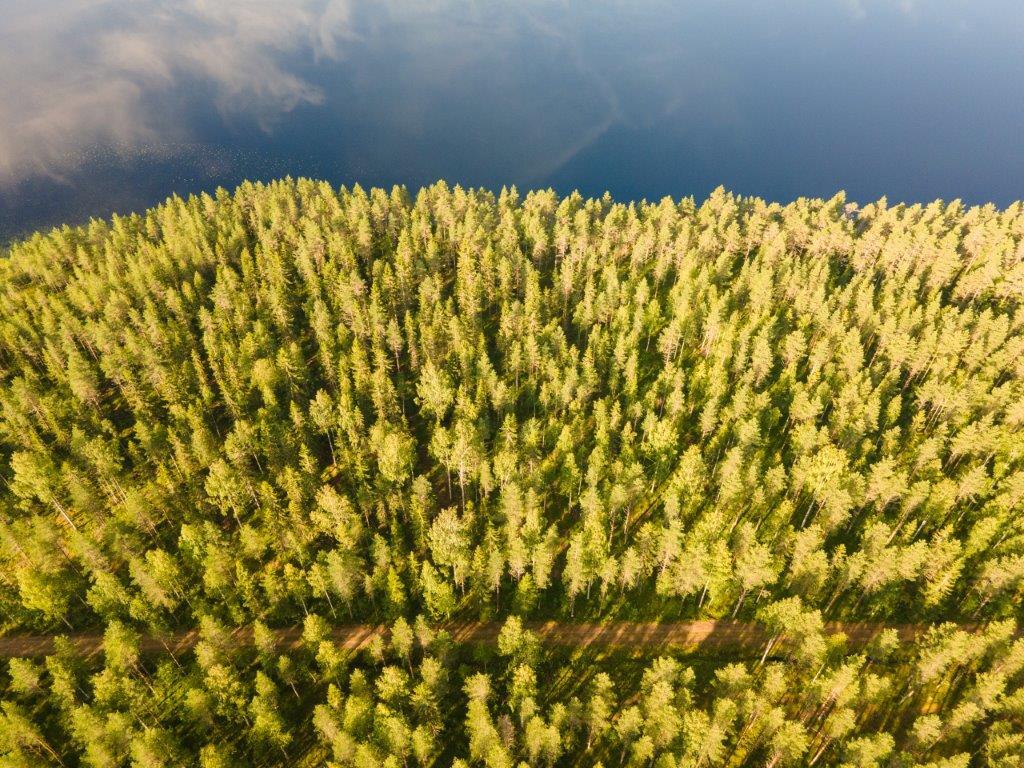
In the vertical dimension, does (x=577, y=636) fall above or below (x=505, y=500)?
below

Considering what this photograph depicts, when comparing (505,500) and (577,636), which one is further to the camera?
(505,500)

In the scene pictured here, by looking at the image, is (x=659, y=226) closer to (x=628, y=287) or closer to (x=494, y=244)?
(x=628, y=287)

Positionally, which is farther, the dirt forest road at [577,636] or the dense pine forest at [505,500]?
the dirt forest road at [577,636]

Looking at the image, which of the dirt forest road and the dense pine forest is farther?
the dirt forest road
